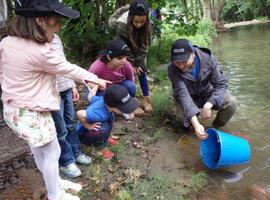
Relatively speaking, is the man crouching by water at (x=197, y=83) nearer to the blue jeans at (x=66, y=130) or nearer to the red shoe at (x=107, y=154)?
the red shoe at (x=107, y=154)

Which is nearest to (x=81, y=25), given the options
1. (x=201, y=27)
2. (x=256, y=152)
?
(x=256, y=152)

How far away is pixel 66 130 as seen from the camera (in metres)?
3.21

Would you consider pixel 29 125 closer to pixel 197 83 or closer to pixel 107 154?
pixel 107 154

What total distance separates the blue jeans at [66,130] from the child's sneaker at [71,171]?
4 centimetres

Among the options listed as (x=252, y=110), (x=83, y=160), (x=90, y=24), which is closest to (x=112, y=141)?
(x=83, y=160)

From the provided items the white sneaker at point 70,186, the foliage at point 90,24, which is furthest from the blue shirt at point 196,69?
the foliage at point 90,24

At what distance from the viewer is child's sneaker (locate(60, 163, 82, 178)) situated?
11.0 feet

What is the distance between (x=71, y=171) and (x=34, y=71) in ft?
3.79

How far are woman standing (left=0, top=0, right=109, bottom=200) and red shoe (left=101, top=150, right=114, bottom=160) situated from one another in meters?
1.05

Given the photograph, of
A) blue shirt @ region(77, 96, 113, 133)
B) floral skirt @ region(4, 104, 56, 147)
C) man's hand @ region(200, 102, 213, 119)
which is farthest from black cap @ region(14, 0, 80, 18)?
man's hand @ region(200, 102, 213, 119)

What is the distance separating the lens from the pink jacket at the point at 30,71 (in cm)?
249

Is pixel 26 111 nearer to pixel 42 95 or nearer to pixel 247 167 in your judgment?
pixel 42 95

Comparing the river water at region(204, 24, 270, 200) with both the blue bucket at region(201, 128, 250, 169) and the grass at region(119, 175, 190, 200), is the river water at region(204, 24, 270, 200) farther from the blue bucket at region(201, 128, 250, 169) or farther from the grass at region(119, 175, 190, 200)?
the grass at region(119, 175, 190, 200)

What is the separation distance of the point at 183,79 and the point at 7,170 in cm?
211
